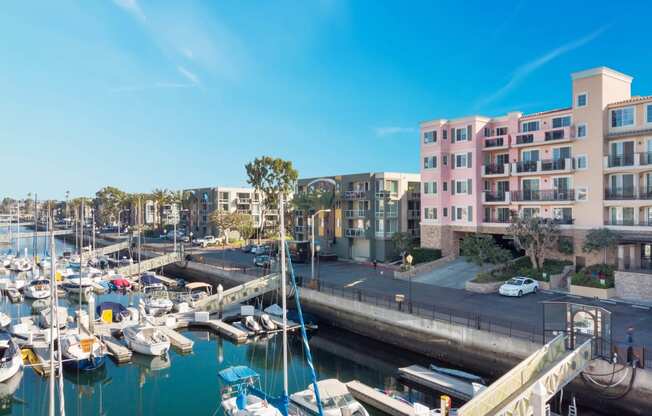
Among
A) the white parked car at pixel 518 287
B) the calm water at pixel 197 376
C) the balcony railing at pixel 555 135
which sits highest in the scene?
the balcony railing at pixel 555 135

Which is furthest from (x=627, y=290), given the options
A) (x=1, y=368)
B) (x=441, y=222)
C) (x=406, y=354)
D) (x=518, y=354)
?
(x=1, y=368)

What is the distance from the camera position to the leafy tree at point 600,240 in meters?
39.9

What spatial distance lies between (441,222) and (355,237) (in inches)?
528

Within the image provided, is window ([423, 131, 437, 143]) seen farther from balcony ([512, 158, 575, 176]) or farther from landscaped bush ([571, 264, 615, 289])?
landscaped bush ([571, 264, 615, 289])

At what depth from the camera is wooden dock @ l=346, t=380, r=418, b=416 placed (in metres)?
22.5

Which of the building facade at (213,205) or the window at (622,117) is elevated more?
the window at (622,117)

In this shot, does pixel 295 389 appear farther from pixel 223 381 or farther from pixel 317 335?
pixel 317 335

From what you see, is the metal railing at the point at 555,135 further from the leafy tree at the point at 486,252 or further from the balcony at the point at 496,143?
the leafy tree at the point at 486,252

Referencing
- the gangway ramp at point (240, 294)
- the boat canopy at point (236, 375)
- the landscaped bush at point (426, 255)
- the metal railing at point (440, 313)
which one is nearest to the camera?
the boat canopy at point (236, 375)

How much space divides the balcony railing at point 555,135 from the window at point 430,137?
12.7 meters

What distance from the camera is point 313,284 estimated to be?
44.0m

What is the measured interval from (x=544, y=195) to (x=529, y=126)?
301 inches

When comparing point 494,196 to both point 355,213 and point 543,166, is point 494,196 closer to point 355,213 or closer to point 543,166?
point 543,166

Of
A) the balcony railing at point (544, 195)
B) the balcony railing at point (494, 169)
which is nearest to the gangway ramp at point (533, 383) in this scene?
the balcony railing at point (544, 195)
